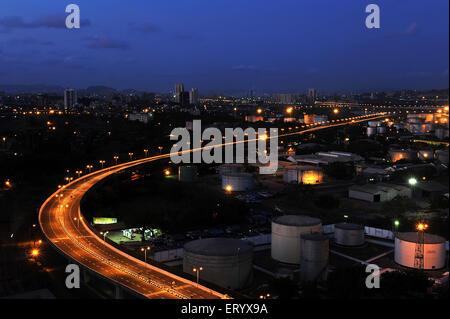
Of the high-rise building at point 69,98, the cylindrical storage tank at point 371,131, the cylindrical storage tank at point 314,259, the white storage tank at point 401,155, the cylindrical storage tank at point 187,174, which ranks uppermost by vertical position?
the high-rise building at point 69,98

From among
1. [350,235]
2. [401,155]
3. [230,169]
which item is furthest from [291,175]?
[401,155]

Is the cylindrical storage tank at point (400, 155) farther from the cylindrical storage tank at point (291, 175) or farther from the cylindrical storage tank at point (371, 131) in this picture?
the cylindrical storage tank at point (371, 131)

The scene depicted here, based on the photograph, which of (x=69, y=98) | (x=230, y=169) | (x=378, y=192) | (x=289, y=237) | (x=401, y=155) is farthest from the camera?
(x=69, y=98)

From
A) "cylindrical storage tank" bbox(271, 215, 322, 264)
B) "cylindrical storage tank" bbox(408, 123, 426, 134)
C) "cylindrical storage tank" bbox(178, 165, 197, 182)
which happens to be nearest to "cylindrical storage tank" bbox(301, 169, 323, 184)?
"cylindrical storage tank" bbox(178, 165, 197, 182)

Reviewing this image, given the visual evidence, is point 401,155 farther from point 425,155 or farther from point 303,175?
point 303,175

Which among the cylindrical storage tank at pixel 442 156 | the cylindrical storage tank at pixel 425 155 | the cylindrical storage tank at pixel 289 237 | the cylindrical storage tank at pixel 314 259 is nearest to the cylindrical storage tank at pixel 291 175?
the cylindrical storage tank at pixel 442 156

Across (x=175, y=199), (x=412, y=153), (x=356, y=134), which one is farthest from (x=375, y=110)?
(x=175, y=199)
